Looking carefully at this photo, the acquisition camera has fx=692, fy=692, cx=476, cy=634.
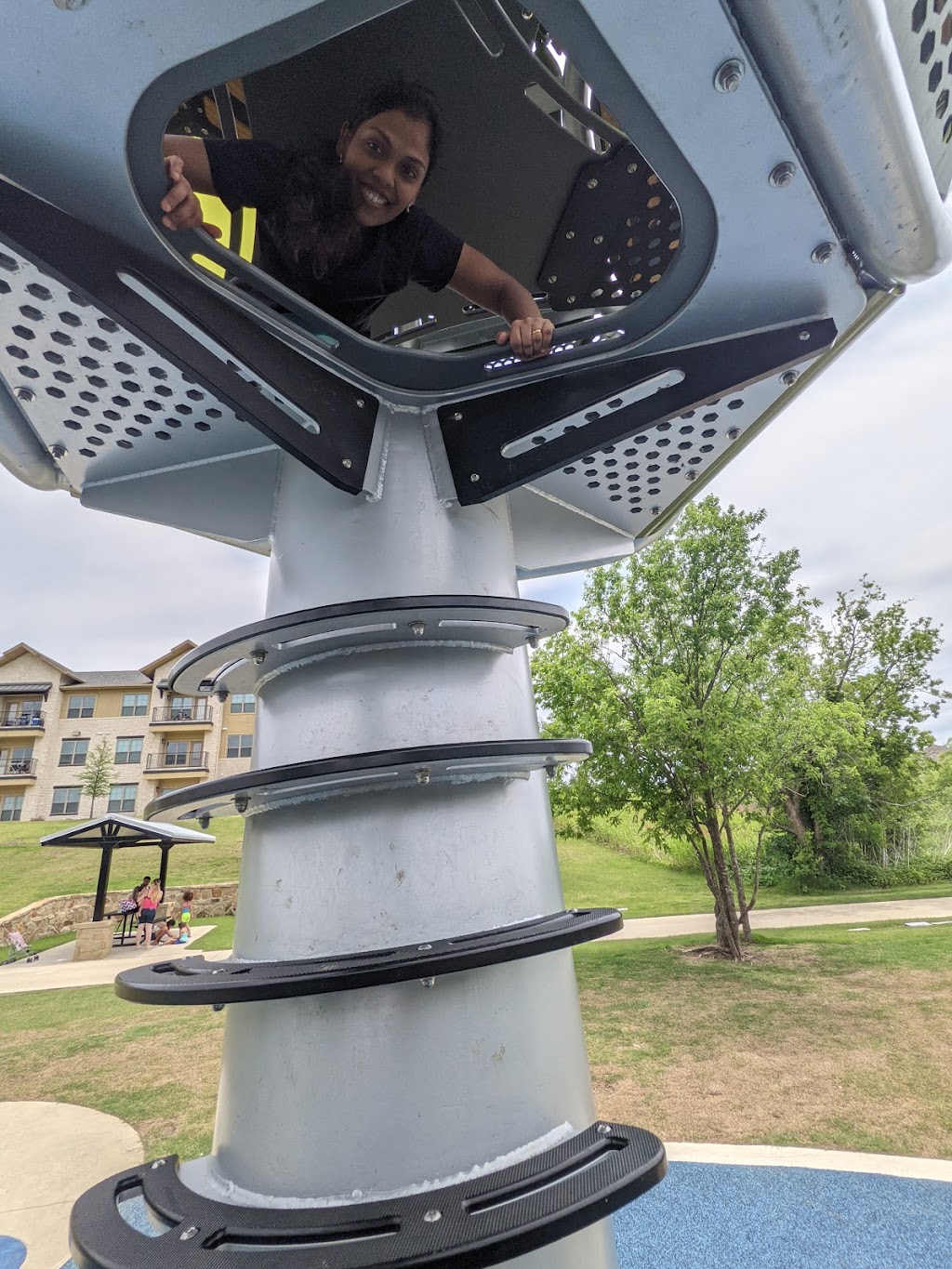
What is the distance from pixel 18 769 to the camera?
1567 inches

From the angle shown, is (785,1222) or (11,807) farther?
(11,807)

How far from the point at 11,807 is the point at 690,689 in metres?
42.2

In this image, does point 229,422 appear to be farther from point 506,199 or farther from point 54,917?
point 54,917

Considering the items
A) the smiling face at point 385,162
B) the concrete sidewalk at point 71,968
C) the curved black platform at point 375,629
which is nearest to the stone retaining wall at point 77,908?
the concrete sidewalk at point 71,968

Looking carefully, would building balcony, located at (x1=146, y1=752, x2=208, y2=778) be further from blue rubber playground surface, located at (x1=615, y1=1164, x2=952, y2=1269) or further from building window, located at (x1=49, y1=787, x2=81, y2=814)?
blue rubber playground surface, located at (x1=615, y1=1164, x2=952, y2=1269)

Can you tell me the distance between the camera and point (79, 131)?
0.90 meters

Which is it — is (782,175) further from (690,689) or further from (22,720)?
(22,720)

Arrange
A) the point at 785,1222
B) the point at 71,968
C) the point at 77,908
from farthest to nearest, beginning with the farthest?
the point at 77,908, the point at 71,968, the point at 785,1222

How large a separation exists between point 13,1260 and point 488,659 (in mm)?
4415

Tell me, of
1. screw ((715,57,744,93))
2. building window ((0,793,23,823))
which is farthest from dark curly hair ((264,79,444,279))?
building window ((0,793,23,823))

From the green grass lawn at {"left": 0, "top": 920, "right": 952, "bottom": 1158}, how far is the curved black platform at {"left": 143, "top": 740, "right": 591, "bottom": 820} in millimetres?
5143

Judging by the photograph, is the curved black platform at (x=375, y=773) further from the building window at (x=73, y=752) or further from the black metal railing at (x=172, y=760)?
the building window at (x=73, y=752)

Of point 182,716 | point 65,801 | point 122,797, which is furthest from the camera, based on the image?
point 182,716

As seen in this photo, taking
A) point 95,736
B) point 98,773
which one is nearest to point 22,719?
point 95,736
